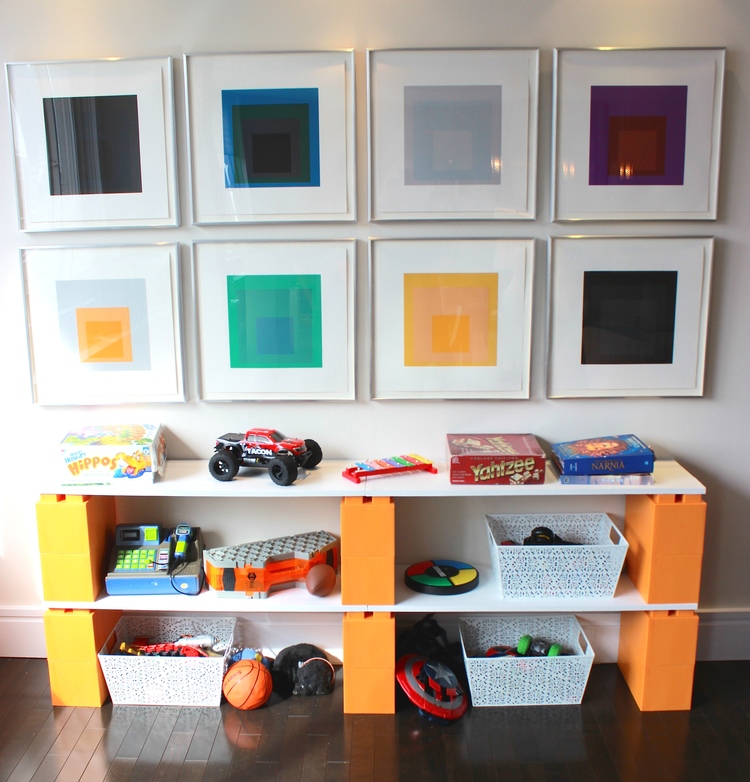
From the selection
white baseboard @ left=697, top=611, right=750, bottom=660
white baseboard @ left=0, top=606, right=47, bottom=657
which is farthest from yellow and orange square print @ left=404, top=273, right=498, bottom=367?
white baseboard @ left=0, top=606, right=47, bottom=657

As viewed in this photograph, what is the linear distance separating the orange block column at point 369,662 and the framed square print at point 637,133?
137cm

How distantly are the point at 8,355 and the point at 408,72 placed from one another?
1.56 metres

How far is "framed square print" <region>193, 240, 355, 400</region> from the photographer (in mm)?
2293

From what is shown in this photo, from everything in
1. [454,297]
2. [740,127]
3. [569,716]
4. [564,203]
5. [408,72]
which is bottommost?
[569,716]

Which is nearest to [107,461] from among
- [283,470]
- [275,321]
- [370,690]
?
[283,470]

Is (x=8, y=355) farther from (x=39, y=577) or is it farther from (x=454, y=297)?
(x=454, y=297)

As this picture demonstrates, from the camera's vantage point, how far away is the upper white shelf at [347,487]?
7.02 feet

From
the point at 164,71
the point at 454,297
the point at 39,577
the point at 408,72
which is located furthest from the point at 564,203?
the point at 39,577

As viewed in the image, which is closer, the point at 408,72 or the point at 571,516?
the point at 408,72

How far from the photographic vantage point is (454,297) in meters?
2.30

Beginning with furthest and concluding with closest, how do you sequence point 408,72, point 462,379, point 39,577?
point 39,577 → point 462,379 → point 408,72

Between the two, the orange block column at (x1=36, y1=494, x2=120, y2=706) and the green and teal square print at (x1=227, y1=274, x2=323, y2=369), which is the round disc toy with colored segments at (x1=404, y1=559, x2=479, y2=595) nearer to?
the green and teal square print at (x1=227, y1=274, x2=323, y2=369)

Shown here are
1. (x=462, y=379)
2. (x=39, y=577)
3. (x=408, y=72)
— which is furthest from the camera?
(x=39, y=577)

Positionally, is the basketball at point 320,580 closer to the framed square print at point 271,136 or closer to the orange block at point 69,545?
the orange block at point 69,545
